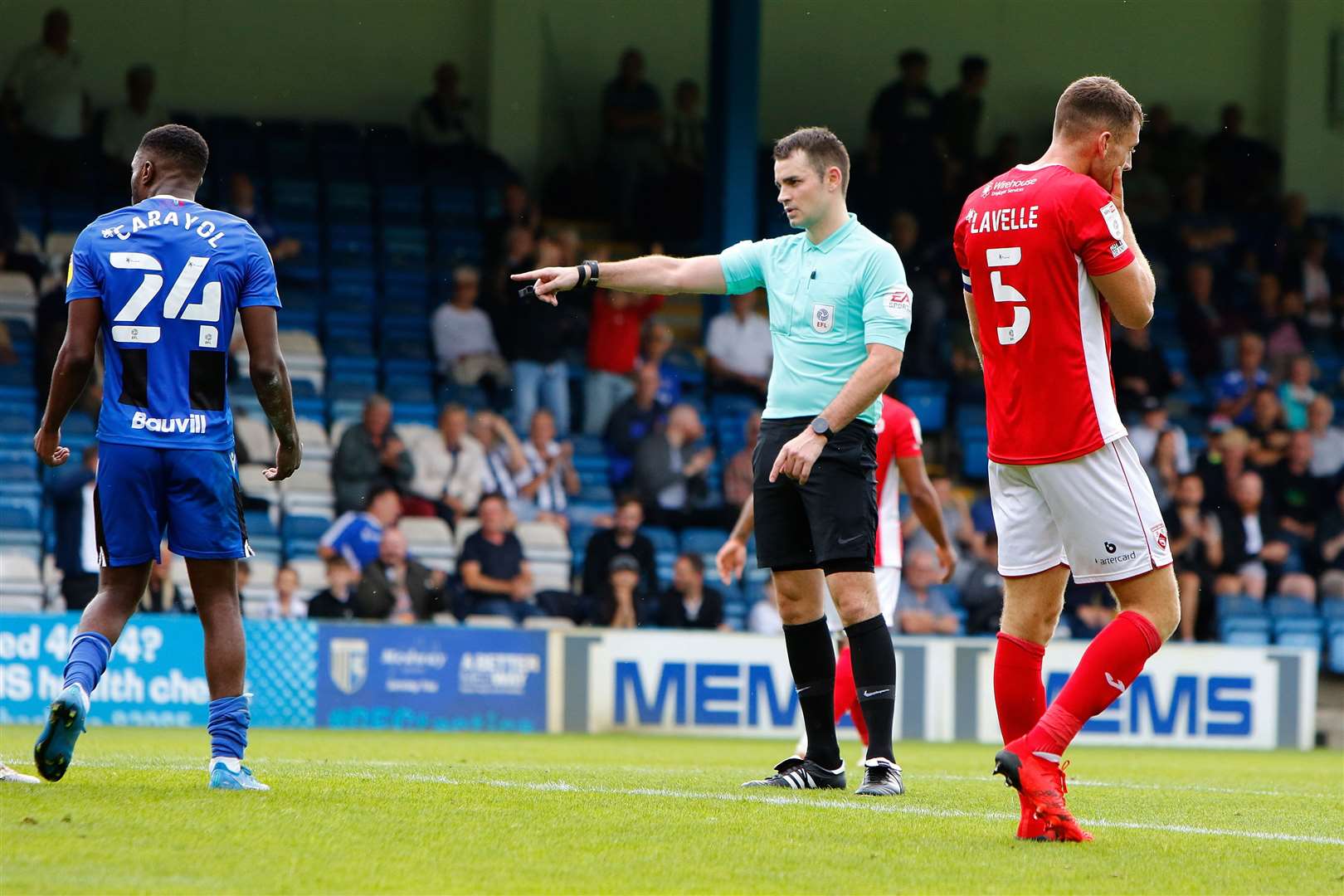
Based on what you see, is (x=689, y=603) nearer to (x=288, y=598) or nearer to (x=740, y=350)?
(x=288, y=598)

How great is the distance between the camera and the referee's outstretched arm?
20.6 feet

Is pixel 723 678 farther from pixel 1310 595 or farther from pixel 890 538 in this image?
pixel 1310 595

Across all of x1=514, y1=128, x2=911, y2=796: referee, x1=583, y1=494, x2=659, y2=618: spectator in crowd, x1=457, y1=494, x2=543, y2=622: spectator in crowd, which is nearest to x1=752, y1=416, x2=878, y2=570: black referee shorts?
x1=514, y1=128, x2=911, y2=796: referee

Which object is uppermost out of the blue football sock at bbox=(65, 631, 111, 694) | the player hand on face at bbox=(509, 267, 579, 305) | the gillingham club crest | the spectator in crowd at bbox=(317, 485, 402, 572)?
the player hand on face at bbox=(509, 267, 579, 305)

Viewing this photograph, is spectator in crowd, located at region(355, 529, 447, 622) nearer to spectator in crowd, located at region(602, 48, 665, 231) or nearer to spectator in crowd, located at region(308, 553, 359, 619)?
spectator in crowd, located at region(308, 553, 359, 619)

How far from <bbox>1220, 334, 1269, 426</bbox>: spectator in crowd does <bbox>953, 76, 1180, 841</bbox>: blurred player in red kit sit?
1443 centimetres

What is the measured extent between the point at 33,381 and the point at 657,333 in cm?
567

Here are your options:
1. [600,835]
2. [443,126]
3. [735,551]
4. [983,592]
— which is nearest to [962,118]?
[443,126]

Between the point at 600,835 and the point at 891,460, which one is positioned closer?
the point at 600,835

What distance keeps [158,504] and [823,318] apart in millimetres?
2413

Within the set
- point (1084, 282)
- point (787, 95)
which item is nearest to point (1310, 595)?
point (787, 95)

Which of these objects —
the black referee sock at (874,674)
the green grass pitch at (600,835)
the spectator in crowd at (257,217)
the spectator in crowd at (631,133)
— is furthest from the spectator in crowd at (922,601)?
the black referee sock at (874,674)

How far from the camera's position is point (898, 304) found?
6.50 metres

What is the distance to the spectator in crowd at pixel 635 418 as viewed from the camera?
56.4 ft
